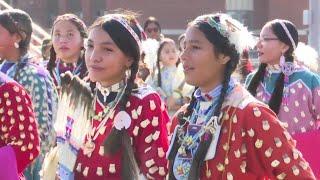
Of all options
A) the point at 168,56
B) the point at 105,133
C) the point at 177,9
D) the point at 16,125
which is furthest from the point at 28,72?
the point at 177,9

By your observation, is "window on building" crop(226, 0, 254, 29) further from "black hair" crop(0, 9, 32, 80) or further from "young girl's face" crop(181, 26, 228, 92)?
"young girl's face" crop(181, 26, 228, 92)

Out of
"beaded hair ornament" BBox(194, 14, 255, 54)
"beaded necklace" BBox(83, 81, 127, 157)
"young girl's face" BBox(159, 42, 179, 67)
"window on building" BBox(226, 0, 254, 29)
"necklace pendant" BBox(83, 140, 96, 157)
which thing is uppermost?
"beaded hair ornament" BBox(194, 14, 255, 54)

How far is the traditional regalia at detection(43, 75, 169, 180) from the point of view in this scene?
3279 mm

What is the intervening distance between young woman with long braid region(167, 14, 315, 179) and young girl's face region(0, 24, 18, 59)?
1702 millimetres

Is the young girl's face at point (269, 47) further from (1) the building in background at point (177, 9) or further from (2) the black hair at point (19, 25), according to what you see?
(1) the building in background at point (177, 9)

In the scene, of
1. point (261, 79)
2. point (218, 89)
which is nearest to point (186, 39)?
point (218, 89)

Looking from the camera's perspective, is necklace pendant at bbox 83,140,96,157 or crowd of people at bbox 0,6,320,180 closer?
crowd of people at bbox 0,6,320,180

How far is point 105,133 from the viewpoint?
3.36 metres

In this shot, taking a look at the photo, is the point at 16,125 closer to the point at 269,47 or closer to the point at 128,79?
the point at 128,79

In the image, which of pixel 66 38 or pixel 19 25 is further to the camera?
pixel 66 38

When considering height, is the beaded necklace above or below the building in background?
above

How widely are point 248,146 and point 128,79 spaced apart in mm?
748

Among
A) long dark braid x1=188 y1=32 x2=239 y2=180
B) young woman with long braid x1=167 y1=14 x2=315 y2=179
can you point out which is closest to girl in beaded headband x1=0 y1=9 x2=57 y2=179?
young woman with long braid x1=167 y1=14 x2=315 y2=179

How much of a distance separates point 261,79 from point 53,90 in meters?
1.61
